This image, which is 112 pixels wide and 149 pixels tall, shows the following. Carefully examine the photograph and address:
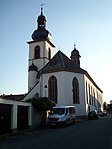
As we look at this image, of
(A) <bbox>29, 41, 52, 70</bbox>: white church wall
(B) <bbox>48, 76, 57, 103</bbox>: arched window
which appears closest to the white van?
(B) <bbox>48, 76, 57, 103</bbox>: arched window

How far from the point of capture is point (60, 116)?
23.0m

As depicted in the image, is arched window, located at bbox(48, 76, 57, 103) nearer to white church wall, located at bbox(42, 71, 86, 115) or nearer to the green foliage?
white church wall, located at bbox(42, 71, 86, 115)

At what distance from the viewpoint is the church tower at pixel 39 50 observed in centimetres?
4734

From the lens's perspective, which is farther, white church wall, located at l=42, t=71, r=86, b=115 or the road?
white church wall, located at l=42, t=71, r=86, b=115

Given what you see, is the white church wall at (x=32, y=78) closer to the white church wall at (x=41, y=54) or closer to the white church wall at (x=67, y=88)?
the white church wall at (x=41, y=54)

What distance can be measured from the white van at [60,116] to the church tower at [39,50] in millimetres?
22699

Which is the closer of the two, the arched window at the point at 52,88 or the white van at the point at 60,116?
the white van at the point at 60,116

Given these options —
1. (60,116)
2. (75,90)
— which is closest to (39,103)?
(60,116)

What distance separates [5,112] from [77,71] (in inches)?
977

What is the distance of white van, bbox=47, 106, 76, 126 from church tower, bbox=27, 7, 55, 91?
22699mm

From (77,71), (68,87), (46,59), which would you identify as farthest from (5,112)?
(46,59)

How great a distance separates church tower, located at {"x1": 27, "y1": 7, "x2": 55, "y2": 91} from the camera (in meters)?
47.3

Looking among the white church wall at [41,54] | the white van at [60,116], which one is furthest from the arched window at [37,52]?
the white van at [60,116]

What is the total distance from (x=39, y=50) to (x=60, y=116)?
28.4 metres
